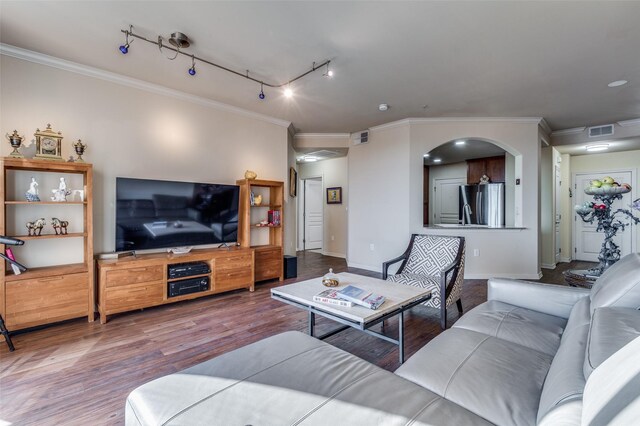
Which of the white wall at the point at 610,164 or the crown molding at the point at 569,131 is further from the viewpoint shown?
the white wall at the point at 610,164

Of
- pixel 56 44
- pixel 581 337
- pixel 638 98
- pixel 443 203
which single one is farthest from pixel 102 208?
pixel 443 203

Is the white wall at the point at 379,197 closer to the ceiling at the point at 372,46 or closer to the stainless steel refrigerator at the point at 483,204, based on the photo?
the ceiling at the point at 372,46

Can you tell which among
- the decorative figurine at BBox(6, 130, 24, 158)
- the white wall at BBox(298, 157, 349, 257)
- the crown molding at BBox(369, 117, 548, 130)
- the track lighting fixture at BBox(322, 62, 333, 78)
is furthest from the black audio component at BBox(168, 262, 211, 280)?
the white wall at BBox(298, 157, 349, 257)

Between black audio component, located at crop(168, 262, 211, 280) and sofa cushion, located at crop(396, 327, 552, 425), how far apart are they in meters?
2.81

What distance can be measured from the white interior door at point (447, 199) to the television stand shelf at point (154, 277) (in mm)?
5731

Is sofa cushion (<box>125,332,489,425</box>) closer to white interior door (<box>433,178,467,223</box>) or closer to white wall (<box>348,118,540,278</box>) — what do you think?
white wall (<box>348,118,540,278</box>)

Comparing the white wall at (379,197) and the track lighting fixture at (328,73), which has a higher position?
the track lighting fixture at (328,73)

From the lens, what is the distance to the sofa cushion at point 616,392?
24.4 inches

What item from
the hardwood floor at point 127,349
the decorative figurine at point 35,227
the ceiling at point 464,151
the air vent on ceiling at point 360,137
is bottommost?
the hardwood floor at point 127,349

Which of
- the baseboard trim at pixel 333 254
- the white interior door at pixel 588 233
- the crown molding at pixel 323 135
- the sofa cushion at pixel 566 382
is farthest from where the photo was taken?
the baseboard trim at pixel 333 254

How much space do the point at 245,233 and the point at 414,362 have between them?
3175mm

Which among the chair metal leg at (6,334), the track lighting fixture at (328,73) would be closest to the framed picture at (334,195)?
the track lighting fixture at (328,73)

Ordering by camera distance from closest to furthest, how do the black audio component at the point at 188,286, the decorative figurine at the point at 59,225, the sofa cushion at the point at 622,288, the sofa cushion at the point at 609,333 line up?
the sofa cushion at the point at 609,333
the sofa cushion at the point at 622,288
the decorative figurine at the point at 59,225
the black audio component at the point at 188,286

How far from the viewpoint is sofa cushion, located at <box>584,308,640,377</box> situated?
1.00 m
